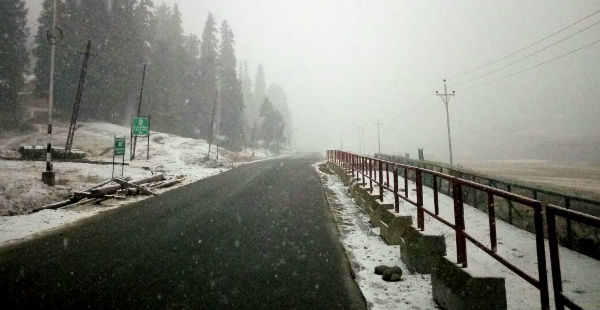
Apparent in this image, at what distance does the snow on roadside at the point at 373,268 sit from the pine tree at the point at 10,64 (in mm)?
42352

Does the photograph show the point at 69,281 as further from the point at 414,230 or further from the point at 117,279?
the point at 414,230

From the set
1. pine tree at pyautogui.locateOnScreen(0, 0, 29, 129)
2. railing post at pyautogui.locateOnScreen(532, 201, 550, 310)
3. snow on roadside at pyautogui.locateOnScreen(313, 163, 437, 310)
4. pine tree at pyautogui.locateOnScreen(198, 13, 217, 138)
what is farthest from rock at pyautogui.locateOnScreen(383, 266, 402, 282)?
pine tree at pyautogui.locateOnScreen(198, 13, 217, 138)

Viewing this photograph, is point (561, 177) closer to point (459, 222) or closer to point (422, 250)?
point (422, 250)

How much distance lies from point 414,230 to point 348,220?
390 cm

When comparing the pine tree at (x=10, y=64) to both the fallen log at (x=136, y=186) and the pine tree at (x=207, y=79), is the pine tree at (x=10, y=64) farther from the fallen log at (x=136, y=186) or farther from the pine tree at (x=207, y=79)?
the fallen log at (x=136, y=186)

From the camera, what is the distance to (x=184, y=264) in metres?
5.59

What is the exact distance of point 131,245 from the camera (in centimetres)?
670

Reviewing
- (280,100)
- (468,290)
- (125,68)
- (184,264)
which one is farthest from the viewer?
(280,100)

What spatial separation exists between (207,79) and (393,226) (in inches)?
2317

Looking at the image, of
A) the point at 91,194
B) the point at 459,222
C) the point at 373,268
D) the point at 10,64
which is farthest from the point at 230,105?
the point at 459,222

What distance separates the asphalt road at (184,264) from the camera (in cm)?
430

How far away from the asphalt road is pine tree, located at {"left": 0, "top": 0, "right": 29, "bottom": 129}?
37.6 m

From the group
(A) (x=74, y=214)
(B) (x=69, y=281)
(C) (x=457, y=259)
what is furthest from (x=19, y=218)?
(C) (x=457, y=259)

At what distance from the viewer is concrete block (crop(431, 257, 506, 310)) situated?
3.52 metres
